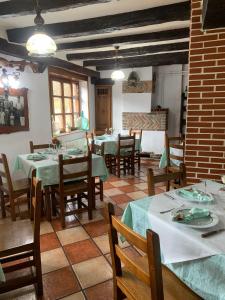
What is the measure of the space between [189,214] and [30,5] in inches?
103

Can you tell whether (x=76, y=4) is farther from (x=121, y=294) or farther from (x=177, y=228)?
(x=121, y=294)

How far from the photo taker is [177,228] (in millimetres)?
1162

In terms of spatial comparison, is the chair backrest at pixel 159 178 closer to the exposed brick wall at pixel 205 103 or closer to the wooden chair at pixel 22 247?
the exposed brick wall at pixel 205 103

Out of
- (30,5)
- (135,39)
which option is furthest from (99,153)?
(30,5)

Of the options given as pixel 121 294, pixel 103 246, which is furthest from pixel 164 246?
A: pixel 103 246

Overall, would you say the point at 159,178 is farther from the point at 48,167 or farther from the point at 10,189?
the point at 10,189

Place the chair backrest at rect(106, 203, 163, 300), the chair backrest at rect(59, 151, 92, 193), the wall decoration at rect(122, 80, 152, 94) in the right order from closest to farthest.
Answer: the chair backrest at rect(106, 203, 163, 300) → the chair backrest at rect(59, 151, 92, 193) → the wall decoration at rect(122, 80, 152, 94)

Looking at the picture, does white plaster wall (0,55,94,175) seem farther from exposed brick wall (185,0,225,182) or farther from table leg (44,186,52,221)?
exposed brick wall (185,0,225,182)

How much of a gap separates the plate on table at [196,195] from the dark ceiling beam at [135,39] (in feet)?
9.64

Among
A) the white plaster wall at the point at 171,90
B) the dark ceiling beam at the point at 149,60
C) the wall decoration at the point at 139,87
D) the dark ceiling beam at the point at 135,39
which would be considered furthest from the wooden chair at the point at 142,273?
the white plaster wall at the point at 171,90

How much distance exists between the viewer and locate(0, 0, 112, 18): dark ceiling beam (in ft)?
7.94

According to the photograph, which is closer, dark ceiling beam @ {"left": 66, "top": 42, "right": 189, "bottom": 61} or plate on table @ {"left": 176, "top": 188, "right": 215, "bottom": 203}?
plate on table @ {"left": 176, "top": 188, "right": 215, "bottom": 203}

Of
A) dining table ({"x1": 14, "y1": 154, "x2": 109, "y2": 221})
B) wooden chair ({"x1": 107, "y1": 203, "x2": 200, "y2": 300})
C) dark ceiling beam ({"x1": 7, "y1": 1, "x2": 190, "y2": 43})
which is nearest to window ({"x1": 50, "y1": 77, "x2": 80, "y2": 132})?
dark ceiling beam ({"x1": 7, "y1": 1, "x2": 190, "y2": 43})

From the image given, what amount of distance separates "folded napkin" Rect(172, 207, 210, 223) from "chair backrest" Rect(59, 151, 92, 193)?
1509 mm
